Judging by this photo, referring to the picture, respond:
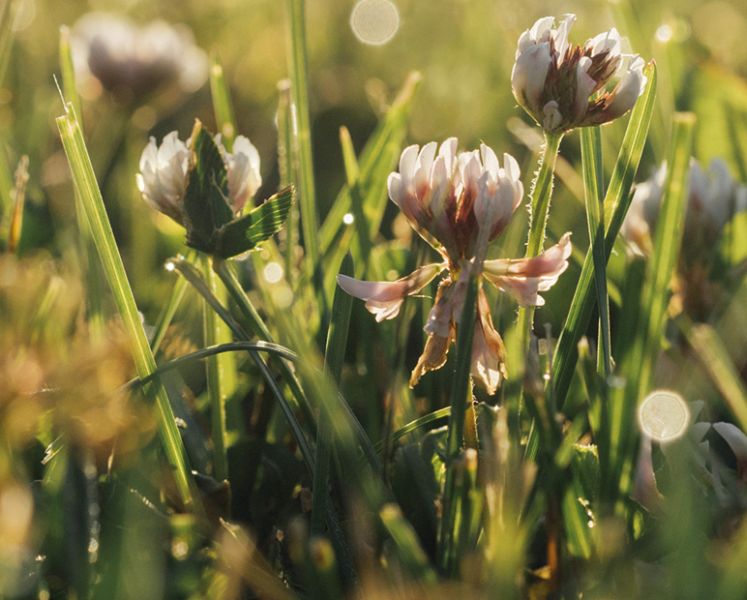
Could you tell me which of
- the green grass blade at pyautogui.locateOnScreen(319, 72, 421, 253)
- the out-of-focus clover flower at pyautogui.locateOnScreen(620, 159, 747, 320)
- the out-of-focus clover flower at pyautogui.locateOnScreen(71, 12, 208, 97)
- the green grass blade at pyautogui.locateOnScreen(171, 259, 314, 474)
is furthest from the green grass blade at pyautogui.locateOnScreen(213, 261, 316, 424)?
the out-of-focus clover flower at pyautogui.locateOnScreen(71, 12, 208, 97)

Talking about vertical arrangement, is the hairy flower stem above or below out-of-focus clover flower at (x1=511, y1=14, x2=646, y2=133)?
below

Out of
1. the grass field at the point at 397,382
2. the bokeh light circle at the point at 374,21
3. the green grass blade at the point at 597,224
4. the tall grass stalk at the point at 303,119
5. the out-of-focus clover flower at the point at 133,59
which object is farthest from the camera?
the bokeh light circle at the point at 374,21

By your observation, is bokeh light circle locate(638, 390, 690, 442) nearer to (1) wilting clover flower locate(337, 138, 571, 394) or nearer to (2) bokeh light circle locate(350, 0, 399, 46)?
(1) wilting clover flower locate(337, 138, 571, 394)

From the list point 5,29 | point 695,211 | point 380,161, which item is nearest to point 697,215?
point 695,211

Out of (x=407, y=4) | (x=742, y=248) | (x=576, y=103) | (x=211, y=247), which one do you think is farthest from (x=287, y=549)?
(x=407, y=4)

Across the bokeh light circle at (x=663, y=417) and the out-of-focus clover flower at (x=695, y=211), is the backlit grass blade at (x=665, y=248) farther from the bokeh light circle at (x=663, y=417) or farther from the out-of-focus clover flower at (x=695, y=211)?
the out-of-focus clover flower at (x=695, y=211)

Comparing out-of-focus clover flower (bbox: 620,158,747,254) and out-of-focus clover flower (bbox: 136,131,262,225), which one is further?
out-of-focus clover flower (bbox: 620,158,747,254)

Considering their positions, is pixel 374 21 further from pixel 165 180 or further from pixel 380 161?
pixel 165 180

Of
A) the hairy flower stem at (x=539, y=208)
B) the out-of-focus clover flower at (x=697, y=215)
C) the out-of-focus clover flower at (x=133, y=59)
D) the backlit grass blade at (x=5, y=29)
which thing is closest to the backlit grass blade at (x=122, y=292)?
the hairy flower stem at (x=539, y=208)

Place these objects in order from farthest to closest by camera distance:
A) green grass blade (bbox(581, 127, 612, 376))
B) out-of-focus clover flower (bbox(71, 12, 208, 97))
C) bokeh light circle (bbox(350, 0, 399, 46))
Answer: bokeh light circle (bbox(350, 0, 399, 46)) < out-of-focus clover flower (bbox(71, 12, 208, 97)) < green grass blade (bbox(581, 127, 612, 376))

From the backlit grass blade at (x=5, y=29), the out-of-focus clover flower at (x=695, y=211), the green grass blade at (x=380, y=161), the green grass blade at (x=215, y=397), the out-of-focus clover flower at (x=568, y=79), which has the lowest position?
the green grass blade at (x=215, y=397)
